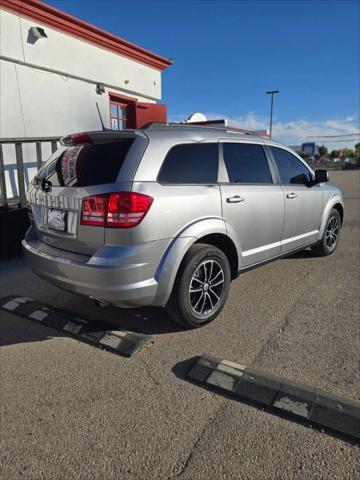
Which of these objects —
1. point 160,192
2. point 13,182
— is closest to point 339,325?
point 160,192

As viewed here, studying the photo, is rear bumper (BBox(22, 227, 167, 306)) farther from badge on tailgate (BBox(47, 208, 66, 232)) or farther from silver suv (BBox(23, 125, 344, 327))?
badge on tailgate (BBox(47, 208, 66, 232))

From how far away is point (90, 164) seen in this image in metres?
2.93

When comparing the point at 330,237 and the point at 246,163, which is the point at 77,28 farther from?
the point at 330,237

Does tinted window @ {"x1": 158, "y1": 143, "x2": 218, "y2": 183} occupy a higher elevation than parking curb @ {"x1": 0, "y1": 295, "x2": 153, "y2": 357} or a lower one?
higher

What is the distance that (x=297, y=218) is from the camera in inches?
177

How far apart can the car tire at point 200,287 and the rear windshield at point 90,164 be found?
949 millimetres

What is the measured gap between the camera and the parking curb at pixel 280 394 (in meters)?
2.14

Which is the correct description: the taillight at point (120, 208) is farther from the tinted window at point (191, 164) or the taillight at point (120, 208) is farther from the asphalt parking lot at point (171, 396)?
the asphalt parking lot at point (171, 396)

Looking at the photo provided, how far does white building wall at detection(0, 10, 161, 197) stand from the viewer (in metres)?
7.43

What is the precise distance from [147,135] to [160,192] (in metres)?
0.50

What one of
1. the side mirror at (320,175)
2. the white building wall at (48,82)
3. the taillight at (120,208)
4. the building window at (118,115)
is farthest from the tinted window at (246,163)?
the building window at (118,115)

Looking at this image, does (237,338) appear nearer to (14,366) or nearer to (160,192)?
(160,192)

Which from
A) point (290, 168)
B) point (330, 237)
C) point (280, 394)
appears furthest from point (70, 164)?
point (330, 237)

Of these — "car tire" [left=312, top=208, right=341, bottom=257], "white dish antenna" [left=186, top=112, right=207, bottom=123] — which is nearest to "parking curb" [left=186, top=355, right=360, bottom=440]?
"car tire" [left=312, top=208, right=341, bottom=257]
